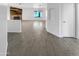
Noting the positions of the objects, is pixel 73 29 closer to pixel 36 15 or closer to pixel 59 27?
pixel 59 27

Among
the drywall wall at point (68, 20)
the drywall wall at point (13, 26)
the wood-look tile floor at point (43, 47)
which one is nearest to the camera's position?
the wood-look tile floor at point (43, 47)

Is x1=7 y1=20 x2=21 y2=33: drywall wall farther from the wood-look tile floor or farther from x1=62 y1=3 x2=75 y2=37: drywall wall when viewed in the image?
x1=62 y1=3 x2=75 y2=37: drywall wall

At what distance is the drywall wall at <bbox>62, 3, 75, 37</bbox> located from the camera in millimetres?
8234

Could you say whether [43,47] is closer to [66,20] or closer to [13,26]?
[66,20]

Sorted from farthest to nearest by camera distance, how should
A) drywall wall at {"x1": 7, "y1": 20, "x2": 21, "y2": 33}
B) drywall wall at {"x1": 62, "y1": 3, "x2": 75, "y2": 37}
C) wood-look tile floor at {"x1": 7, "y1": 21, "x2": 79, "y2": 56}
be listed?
drywall wall at {"x1": 7, "y1": 20, "x2": 21, "y2": 33}, drywall wall at {"x1": 62, "y1": 3, "x2": 75, "y2": 37}, wood-look tile floor at {"x1": 7, "y1": 21, "x2": 79, "y2": 56}

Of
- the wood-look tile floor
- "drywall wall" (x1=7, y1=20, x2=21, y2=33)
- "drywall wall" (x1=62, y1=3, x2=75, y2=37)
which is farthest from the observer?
"drywall wall" (x1=7, y1=20, x2=21, y2=33)

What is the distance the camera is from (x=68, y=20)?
27.5 feet

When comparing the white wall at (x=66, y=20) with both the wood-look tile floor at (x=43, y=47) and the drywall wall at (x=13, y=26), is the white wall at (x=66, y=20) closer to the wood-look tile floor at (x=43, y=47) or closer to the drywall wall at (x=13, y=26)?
the wood-look tile floor at (x=43, y=47)

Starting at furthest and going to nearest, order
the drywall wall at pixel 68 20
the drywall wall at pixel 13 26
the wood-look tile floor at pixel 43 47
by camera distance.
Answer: the drywall wall at pixel 13 26 → the drywall wall at pixel 68 20 → the wood-look tile floor at pixel 43 47

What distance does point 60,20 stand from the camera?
8570 millimetres

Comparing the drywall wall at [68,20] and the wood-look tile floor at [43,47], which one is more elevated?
the drywall wall at [68,20]

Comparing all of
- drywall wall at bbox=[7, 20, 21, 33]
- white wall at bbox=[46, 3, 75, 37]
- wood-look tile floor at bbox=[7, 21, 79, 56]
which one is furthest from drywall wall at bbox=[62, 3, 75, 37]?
drywall wall at bbox=[7, 20, 21, 33]

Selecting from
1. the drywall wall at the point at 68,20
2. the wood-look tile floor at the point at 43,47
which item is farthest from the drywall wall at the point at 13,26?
the drywall wall at the point at 68,20

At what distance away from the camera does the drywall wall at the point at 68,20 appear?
823 cm
